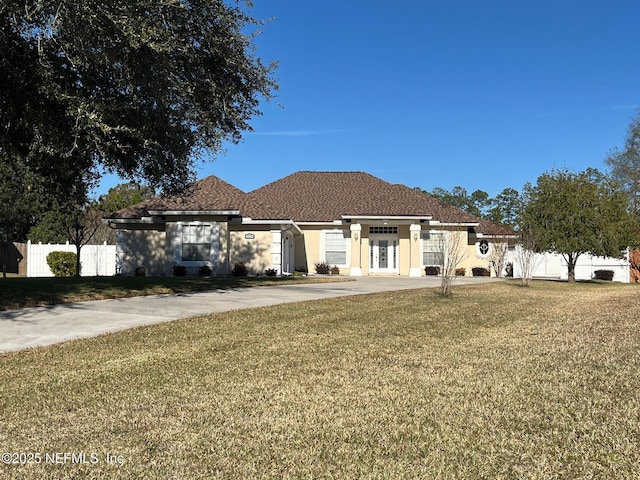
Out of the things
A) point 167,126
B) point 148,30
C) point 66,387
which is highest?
point 148,30

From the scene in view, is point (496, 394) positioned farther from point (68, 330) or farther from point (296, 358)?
point (68, 330)

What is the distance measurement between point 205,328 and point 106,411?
161 inches

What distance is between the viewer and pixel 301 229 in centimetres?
2830

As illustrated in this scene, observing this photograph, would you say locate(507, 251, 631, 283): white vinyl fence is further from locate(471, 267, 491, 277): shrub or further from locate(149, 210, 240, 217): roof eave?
locate(149, 210, 240, 217): roof eave

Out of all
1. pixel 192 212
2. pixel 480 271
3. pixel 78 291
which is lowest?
pixel 78 291

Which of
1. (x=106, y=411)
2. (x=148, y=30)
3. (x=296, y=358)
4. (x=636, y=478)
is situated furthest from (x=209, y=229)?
(x=636, y=478)

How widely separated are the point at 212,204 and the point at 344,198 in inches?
355

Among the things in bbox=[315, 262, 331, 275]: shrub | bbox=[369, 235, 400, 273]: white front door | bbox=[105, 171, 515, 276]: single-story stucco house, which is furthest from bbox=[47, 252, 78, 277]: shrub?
bbox=[369, 235, 400, 273]: white front door

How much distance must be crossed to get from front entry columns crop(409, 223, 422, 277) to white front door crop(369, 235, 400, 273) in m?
1.05

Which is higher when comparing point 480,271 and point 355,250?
point 355,250

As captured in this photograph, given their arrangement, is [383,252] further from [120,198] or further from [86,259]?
[120,198]

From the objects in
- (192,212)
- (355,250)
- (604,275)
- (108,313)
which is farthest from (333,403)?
(604,275)

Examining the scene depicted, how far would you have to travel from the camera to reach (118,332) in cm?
796

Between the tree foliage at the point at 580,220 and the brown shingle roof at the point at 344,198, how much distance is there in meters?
6.12
